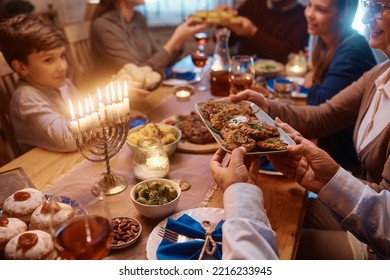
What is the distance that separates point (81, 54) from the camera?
2.69 meters

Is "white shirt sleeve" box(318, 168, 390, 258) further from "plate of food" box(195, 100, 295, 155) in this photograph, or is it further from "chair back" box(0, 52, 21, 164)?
"chair back" box(0, 52, 21, 164)

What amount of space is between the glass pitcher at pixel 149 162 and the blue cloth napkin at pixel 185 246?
0.90 ft

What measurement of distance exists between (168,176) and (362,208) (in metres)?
0.58

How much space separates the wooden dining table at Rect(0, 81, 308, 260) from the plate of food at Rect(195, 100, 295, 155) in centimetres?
15

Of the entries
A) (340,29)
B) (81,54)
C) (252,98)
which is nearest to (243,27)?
(340,29)

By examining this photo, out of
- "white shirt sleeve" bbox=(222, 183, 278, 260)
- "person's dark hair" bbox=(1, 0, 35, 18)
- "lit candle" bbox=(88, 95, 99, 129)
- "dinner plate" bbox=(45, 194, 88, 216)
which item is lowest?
"dinner plate" bbox=(45, 194, 88, 216)

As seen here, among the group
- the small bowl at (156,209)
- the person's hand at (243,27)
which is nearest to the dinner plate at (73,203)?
the small bowl at (156,209)

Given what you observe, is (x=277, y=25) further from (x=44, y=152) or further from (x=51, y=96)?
(x=44, y=152)

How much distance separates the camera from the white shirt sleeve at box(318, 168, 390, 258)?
97cm

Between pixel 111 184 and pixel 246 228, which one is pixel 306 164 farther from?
pixel 111 184

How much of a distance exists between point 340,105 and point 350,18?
23.8 inches

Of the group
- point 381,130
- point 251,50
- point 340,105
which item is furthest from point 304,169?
point 251,50

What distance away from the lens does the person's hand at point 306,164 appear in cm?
104

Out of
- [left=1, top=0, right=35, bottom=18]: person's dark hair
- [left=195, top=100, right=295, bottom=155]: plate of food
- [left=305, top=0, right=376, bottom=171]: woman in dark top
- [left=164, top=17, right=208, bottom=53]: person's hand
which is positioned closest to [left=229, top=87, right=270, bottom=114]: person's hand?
[left=195, top=100, right=295, bottom=155]: plate of food
